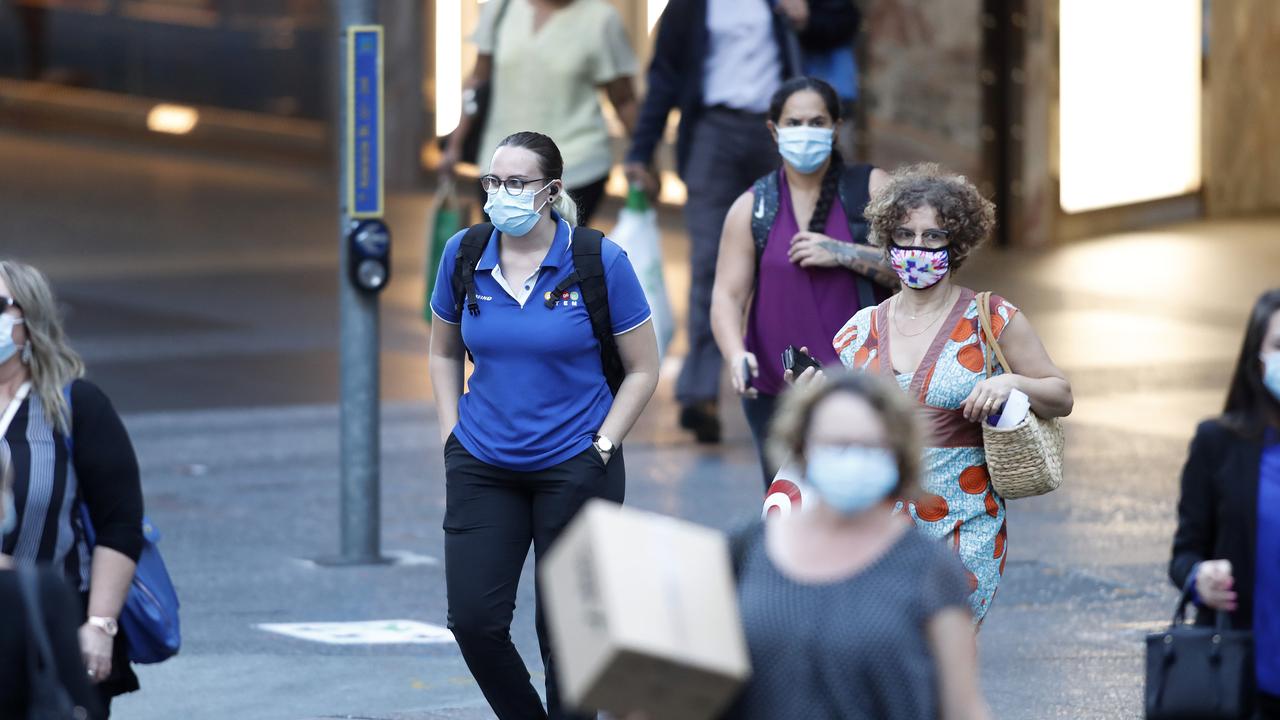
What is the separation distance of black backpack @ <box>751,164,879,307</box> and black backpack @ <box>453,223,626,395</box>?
1044 mm

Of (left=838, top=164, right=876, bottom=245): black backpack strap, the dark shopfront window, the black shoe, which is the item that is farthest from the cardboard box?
the dark shopfront window

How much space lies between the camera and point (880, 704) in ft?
11.8

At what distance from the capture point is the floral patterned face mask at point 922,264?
541 cm

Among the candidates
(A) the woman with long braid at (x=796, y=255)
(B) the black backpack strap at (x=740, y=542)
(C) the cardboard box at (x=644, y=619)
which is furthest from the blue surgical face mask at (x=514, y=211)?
Answer: (C) the cardboard box at (x=644, y=619)

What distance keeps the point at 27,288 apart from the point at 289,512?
4530mm

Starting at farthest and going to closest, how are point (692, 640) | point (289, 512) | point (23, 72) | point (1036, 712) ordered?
point (23, 72) < point (289, 512) < point (1036, 712) < point (692, 640)

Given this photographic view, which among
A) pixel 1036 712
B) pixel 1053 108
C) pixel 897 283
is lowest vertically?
pixel 1036 712

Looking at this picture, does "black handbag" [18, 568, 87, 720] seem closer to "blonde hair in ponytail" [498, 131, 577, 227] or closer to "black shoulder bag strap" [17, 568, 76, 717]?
"black shoulder bag strap" [17, 568, 76, 717]

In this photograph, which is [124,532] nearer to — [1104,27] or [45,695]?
[45,695]

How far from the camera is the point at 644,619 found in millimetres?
3207

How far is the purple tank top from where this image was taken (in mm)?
6527

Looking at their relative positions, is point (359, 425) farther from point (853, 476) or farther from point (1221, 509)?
point (853, 476)

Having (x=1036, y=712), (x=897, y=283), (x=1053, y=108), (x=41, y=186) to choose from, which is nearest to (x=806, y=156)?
(x=897, y=283)

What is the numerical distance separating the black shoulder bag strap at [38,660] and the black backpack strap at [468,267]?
81.9 inches
